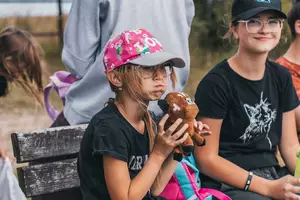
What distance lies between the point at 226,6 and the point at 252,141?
4.81m

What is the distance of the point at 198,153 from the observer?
2846 mm

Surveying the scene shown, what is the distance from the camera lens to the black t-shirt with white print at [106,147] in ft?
7.60

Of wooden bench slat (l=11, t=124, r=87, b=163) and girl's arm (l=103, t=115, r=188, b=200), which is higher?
girl's arm (l=103, t=115, r=188, b=200)

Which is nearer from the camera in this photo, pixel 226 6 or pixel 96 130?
pixel 96 130

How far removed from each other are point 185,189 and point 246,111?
508 mm

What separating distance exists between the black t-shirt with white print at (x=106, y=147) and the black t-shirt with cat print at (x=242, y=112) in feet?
1.60

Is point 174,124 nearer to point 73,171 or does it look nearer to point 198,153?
point 198,153

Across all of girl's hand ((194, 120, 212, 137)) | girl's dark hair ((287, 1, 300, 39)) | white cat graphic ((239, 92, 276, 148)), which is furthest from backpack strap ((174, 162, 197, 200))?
girl's dark hair ((287, 1, 300, 39))

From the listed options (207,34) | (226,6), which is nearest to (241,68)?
(226,6)

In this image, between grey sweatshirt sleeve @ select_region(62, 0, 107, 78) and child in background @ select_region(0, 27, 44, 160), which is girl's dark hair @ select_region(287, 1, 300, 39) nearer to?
grey sweatshirt sleeve @ select_region(62, 0, 107, 78)

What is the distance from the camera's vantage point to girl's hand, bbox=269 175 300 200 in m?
2.65

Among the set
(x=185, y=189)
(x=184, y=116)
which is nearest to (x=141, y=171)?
(x=184, y=116)

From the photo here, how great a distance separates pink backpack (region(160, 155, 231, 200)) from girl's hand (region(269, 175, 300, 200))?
0.25m

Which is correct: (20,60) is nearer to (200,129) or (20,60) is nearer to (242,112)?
(242,112)
